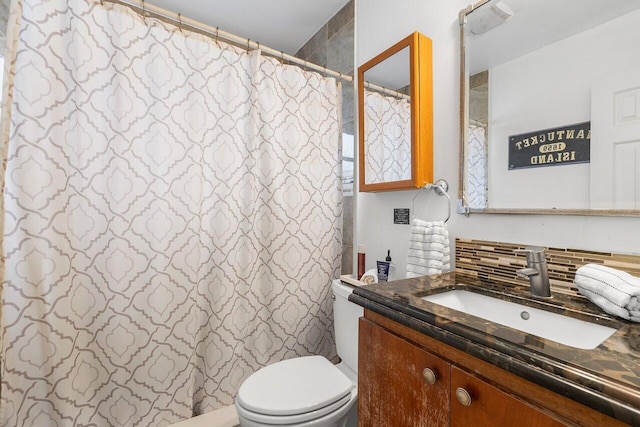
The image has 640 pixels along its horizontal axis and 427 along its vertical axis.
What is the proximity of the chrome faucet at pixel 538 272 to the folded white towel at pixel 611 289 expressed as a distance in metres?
0.07

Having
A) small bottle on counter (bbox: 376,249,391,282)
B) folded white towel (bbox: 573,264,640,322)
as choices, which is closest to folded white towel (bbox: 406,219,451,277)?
small bottle on counter (bbox: 376,249,391,282)

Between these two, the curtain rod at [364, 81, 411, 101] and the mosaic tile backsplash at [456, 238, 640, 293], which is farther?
the curtain rod at [364, 81, 411, 101]

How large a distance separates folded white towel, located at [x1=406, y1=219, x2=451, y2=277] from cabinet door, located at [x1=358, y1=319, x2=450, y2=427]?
434 millimetres

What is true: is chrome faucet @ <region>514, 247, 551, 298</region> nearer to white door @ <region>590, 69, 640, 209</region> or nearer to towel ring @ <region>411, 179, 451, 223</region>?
white door @ <region>590, 69, 640, 209</region>

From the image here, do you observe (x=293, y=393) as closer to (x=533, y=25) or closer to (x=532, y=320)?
(x=532, y=320)

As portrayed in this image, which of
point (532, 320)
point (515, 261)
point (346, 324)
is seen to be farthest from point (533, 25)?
point (346, 324)

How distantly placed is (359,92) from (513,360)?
1403 mm

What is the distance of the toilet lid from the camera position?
1010 mm

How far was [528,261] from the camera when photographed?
81 centimetres

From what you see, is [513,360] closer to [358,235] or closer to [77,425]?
[358,235]

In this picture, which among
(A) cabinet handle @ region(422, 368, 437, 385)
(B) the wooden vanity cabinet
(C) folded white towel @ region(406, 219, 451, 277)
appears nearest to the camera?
(B) the wooden vanity cabinet

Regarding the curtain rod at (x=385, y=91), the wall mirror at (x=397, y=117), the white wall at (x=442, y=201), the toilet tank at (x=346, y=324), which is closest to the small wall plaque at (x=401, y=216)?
the white wall at (x=442, y=201)

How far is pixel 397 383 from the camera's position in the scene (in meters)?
0.69

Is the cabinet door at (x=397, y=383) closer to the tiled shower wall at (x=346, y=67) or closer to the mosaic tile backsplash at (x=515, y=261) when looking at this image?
the mosaic tile backsplash at (x=515, y=261)
